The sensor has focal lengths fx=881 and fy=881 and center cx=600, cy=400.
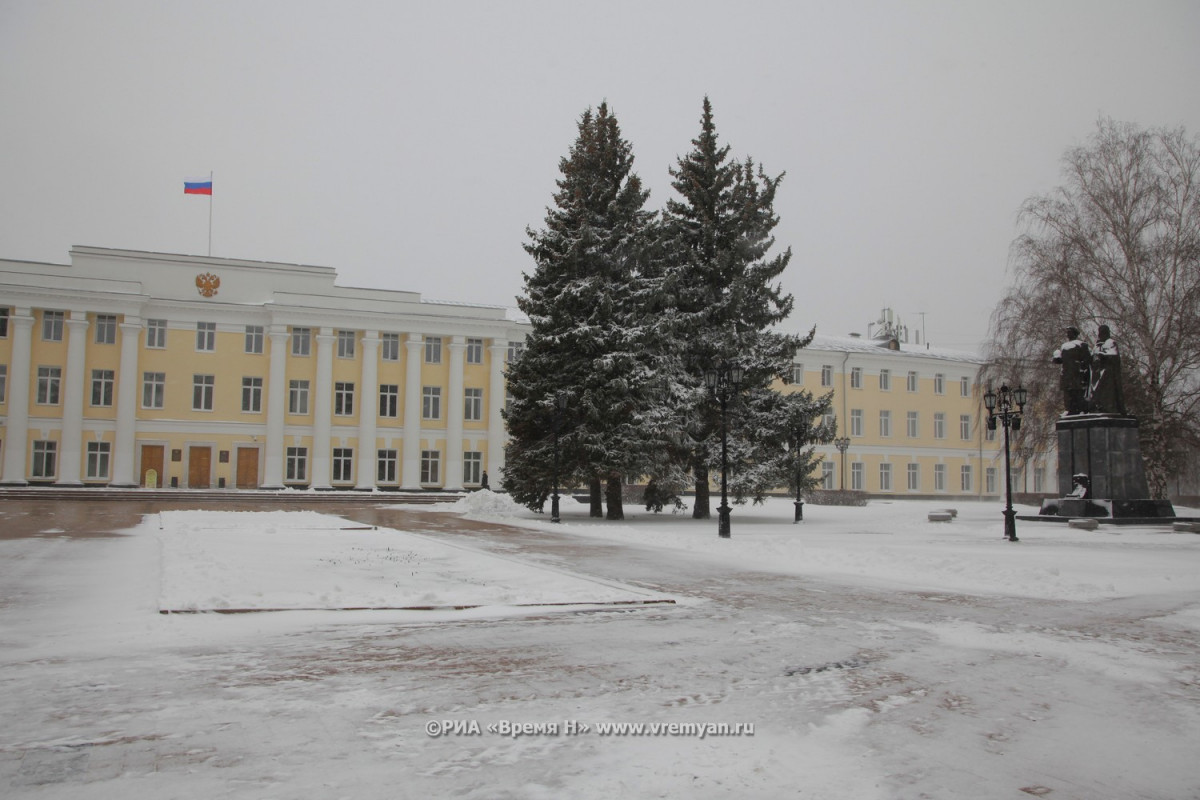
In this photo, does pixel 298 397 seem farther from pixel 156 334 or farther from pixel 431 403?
pixel 156 334

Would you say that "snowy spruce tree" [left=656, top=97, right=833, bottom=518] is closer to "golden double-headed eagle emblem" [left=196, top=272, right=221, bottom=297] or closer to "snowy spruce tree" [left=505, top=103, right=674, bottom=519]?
"snowy spruce tree" [left=505, top=103, right=674, bottom=519]

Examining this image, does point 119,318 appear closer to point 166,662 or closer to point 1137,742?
point 166,662

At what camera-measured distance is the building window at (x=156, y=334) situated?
50.4m

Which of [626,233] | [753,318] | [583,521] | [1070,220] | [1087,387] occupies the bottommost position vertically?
[583,521]

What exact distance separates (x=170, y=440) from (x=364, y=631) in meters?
48.0

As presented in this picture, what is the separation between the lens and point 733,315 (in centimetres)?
2986

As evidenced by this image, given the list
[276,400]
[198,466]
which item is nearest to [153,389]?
[198,466]

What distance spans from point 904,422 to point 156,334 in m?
50.0

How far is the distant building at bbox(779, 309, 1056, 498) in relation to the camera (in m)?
62.5

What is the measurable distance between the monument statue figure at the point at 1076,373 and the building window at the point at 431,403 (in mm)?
36960

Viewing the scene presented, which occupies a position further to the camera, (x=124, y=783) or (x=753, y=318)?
(x=753, y=318)

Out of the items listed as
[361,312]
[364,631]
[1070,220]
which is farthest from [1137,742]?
[361,312]

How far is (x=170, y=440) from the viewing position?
50.3m

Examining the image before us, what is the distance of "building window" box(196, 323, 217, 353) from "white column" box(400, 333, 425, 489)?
1111cm
